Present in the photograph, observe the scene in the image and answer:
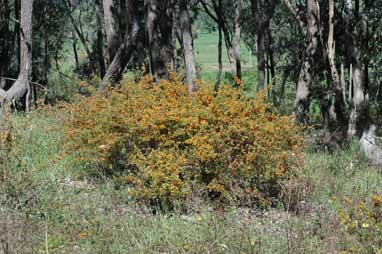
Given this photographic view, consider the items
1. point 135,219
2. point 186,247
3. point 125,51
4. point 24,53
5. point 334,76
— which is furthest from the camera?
point 24,53

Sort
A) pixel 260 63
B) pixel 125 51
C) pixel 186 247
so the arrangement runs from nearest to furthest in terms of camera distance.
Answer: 1. pixel 186 247
2. pixel 125 51
3. pixel 260 63

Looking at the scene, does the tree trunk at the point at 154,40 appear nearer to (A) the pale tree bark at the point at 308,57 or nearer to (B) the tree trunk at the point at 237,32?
(A) the pale tree bark at the point at 308,57

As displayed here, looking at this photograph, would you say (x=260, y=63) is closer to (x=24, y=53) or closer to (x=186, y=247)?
(x=24, y=53)

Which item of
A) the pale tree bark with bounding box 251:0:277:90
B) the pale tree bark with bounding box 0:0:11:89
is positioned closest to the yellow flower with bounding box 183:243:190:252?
the pale tree bark with bounding box 251:0:277:90

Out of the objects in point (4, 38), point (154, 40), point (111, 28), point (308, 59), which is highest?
point (111, 28)

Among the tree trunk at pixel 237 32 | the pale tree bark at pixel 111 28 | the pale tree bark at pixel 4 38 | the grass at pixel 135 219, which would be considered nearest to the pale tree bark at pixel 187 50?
the pale tree bark at pixel 111 28

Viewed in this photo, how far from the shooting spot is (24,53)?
1265 centimetres

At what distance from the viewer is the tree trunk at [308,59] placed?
38.4ft

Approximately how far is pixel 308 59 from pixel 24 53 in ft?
19.8

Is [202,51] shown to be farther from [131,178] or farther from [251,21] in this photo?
[131,178]

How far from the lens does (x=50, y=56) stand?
34.2m

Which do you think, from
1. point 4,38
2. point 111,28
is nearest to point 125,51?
point 111,28

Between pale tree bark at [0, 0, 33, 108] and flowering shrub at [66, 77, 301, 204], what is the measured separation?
16.9ft

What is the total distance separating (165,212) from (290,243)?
1693mm
